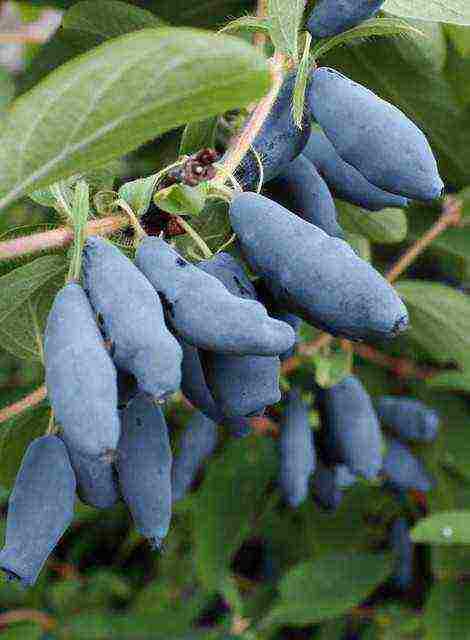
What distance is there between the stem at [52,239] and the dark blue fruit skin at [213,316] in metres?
0.07

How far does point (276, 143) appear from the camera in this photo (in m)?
0.74

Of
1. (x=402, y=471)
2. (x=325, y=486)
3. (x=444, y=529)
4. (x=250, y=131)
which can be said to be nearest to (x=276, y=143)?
(x=250, y=131)

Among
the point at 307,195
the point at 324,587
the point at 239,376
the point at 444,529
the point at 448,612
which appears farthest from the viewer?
the point at 324,587

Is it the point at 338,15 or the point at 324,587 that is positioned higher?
the point at 338,15

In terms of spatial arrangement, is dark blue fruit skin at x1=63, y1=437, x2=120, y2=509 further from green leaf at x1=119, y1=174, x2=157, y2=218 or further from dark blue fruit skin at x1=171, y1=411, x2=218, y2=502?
dark blue fruit skin at x1=171, y1=411, x2=218, y2=502

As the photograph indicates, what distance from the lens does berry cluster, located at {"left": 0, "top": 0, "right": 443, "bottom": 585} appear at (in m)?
0.56

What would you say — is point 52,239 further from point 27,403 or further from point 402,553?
point 402,553

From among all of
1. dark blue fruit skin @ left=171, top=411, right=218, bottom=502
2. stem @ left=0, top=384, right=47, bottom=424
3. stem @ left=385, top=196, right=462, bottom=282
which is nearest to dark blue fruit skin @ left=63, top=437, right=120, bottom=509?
stem @ left=0, top=384, right=47, bottom=424

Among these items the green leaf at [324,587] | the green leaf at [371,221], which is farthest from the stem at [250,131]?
the green leaf at [324,587]

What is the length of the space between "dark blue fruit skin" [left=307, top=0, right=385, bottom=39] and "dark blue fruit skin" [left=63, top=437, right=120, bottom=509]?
37 cm

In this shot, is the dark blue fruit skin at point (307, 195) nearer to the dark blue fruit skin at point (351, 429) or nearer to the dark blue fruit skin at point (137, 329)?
the dark blue fruit skin at point (137, 329)

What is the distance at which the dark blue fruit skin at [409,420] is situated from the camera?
150 cm

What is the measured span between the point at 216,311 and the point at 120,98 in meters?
0.14

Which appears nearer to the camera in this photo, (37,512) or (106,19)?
(37,512)
